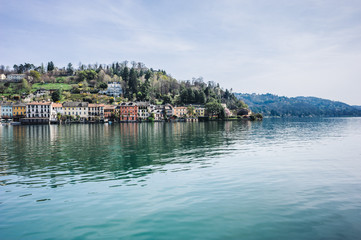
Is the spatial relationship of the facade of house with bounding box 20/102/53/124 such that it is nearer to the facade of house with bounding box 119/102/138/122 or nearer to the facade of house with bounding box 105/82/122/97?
the facade of house with bounding box 119/102/138/122

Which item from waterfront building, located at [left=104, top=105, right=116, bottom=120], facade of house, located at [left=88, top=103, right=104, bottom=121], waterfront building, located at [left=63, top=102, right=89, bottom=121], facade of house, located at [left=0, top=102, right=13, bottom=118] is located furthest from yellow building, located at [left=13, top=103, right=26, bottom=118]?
waterfront building, located at [left=104, top=105, right=116, bottom=120]

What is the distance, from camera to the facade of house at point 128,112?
146m

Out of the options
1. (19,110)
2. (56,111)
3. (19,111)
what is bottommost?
(56,111)

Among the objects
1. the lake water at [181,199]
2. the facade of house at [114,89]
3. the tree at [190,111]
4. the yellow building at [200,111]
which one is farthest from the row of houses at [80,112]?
the lake water at [181,199]

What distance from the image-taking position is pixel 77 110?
479 ft

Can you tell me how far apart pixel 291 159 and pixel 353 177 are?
7.28 metres

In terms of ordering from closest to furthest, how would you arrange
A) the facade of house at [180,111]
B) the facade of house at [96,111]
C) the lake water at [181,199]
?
the lake water at [181,199] < the facade of house at [96,111] < the facade of house at [180,111]

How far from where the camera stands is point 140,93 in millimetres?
178000

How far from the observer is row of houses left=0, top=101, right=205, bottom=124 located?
137625 mm

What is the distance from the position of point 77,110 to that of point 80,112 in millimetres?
1983

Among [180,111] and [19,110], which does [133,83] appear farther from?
[19,110]

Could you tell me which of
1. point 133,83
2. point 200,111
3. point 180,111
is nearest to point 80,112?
point 133,83

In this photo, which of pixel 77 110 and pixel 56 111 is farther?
pixel 77 110

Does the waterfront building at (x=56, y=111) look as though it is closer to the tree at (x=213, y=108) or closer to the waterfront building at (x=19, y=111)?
the waterfront building at (x=19, y=111)
